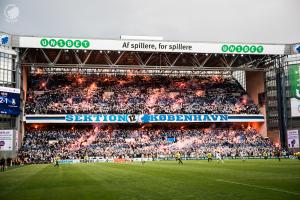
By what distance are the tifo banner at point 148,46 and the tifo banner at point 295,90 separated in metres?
4.35

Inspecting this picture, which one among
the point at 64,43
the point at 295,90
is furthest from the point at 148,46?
the point at 295,90

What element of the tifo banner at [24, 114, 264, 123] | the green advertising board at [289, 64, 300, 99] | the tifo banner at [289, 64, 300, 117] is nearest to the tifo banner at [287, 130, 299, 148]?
the tifo banner at [289, 64, 300, 117]

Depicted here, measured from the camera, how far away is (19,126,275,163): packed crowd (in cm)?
5944

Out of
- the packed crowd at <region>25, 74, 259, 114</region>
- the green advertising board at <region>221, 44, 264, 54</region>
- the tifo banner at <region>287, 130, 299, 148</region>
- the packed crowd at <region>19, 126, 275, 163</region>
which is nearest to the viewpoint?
the packed crowd at <region>19, 126, 275, 163</region>

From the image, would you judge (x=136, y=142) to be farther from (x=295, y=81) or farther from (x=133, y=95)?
(x=295, y=81)

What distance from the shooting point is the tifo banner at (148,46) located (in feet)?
193

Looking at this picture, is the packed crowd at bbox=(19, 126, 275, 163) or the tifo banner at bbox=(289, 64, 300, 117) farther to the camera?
the tifo banner at bbox=(289, 64, 300, 117)

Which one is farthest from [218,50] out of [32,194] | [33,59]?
[32,194]

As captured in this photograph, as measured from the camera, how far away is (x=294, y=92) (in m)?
61.9

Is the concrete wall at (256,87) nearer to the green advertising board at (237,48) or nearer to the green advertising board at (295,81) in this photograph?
the green advertising board at (295,81)

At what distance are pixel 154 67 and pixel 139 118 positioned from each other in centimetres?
931

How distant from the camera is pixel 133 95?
7081cm

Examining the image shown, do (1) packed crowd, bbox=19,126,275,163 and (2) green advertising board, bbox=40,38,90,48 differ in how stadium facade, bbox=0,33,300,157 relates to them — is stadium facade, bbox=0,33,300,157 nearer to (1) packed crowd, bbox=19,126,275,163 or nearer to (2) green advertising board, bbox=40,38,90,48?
(2) green advertising board, bbox=40,38,90,48
